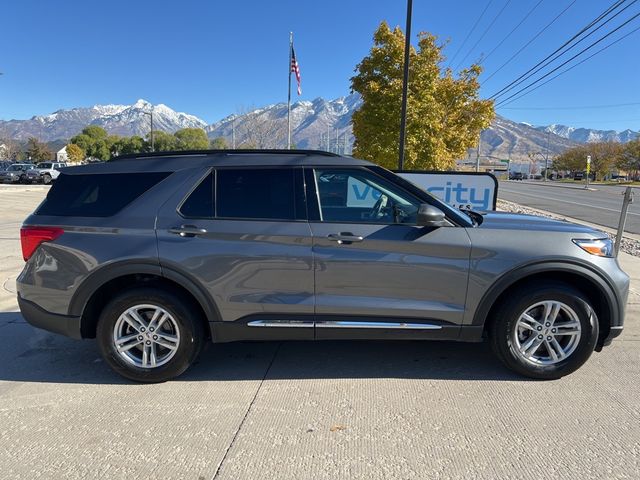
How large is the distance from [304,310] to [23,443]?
1981mm

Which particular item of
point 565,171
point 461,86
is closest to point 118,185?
point 461,86

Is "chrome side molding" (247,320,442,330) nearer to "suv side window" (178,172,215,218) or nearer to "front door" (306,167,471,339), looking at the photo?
"front door" (306,167,471,339)

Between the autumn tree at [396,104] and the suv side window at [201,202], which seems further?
the autumn tree at [396,104]

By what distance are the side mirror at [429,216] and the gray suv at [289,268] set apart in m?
0.01

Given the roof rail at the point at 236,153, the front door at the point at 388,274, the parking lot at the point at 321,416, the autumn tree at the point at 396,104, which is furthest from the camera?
the autumn tree at the point at 396,104

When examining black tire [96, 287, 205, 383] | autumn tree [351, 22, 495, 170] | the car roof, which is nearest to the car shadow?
black tire [96, 287, 205, 383]

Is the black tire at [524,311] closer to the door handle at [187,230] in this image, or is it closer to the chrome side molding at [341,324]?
the chrome side molding at [341,324]

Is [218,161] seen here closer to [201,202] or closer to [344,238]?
[201,202]

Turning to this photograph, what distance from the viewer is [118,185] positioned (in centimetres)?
342

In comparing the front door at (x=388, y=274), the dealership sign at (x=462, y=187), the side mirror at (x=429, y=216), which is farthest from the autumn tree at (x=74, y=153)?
the side mirror at (x=429, y=216)

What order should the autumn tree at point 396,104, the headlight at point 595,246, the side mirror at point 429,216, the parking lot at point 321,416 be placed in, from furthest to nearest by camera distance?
the autumn tree at point 396,104 < the headlight at point 595,246 < the side mirror at point 429,216 < the parking lot at point 321,416

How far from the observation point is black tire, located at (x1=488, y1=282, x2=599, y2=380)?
327cm

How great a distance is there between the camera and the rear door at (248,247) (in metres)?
3.20

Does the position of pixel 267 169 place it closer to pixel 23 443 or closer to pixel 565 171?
pixel 23 443
